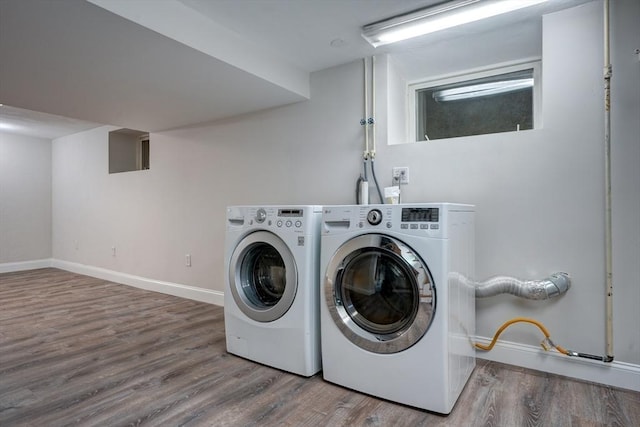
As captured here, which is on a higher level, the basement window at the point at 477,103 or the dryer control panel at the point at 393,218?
the basement window at the point at 477,103

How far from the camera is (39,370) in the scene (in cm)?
203

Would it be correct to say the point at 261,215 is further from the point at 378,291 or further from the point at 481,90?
the point at 481,90

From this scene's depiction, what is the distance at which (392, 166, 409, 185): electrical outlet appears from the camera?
2.45 m

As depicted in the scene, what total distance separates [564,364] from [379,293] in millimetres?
1186

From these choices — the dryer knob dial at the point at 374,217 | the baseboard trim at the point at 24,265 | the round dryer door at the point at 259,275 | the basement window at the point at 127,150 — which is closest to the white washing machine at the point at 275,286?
the round dryer door at the point at 259,275

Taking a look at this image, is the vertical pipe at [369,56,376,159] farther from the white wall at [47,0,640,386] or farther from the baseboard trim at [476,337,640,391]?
the baseboard trim at [476,337,640,391]

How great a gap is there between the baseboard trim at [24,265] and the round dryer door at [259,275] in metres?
5.12

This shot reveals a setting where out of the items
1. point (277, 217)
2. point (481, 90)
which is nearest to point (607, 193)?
point (481, 90)

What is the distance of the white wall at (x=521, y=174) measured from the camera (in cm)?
185

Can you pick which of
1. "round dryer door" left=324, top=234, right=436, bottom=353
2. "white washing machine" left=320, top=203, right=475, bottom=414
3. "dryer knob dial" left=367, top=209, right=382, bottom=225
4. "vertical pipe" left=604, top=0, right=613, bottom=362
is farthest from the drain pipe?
"dryer knob dial" left=367, top=209, right=382, bottom=225

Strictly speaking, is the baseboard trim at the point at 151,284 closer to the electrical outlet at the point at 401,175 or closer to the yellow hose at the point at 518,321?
the electrical outlet at the point at 401,175

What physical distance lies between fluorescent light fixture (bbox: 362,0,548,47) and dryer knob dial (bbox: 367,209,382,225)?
1176 mm

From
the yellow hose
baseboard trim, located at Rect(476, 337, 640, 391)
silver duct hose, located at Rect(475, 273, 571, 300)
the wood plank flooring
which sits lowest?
the wood plank flooring

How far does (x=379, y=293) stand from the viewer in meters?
1.75
